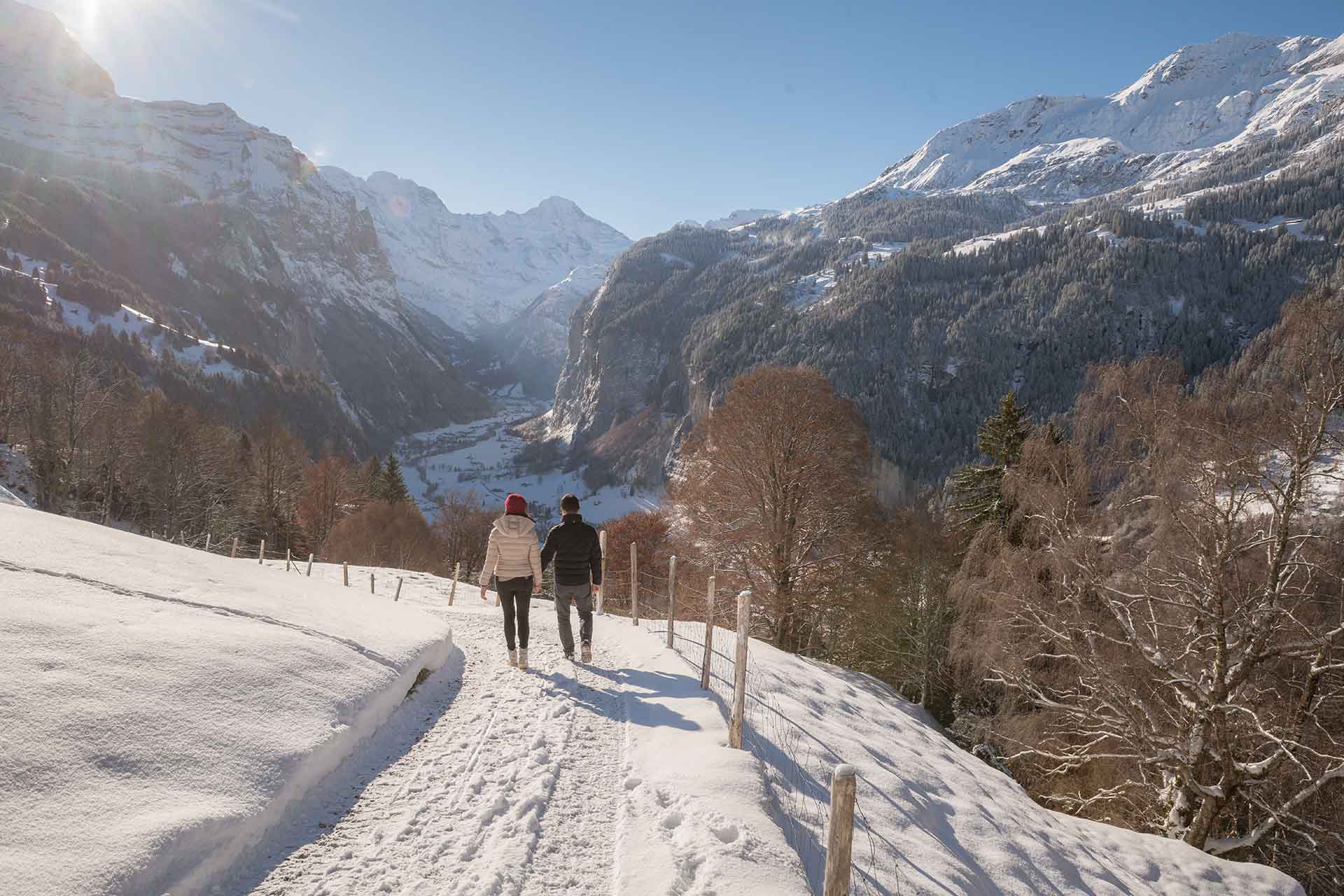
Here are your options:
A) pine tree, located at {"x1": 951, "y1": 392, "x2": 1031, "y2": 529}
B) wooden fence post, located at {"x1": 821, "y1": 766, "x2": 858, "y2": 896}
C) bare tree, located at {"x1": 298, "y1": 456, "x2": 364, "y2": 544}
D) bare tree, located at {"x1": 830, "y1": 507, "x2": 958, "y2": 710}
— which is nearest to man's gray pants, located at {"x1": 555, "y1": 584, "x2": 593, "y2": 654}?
wooden fence post, located at {"x1": 821, "y1": 766, "x2": 858, "y2": 896}

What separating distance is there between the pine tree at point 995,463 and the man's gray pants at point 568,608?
58.3 ft

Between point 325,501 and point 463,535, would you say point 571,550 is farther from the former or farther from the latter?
point 463,535

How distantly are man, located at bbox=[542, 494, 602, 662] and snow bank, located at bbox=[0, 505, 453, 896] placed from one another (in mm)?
2091

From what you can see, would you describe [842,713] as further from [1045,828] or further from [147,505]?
[147,505]

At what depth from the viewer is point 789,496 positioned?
63.2 ft

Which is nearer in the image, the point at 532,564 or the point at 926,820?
the point at 926,820

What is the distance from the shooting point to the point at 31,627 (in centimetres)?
512

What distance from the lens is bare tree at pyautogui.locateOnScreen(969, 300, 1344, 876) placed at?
1017 cm

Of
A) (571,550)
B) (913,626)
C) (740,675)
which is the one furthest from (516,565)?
(913,626)

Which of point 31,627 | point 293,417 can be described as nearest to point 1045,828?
point 31,627

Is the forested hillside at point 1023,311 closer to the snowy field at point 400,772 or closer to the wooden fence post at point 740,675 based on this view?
the snowy field at point 400,772

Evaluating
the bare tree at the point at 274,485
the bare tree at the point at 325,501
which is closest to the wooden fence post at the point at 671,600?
the bare tree at the point at 274,485

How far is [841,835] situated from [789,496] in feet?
52.7

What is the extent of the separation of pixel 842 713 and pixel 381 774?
7.59 m
